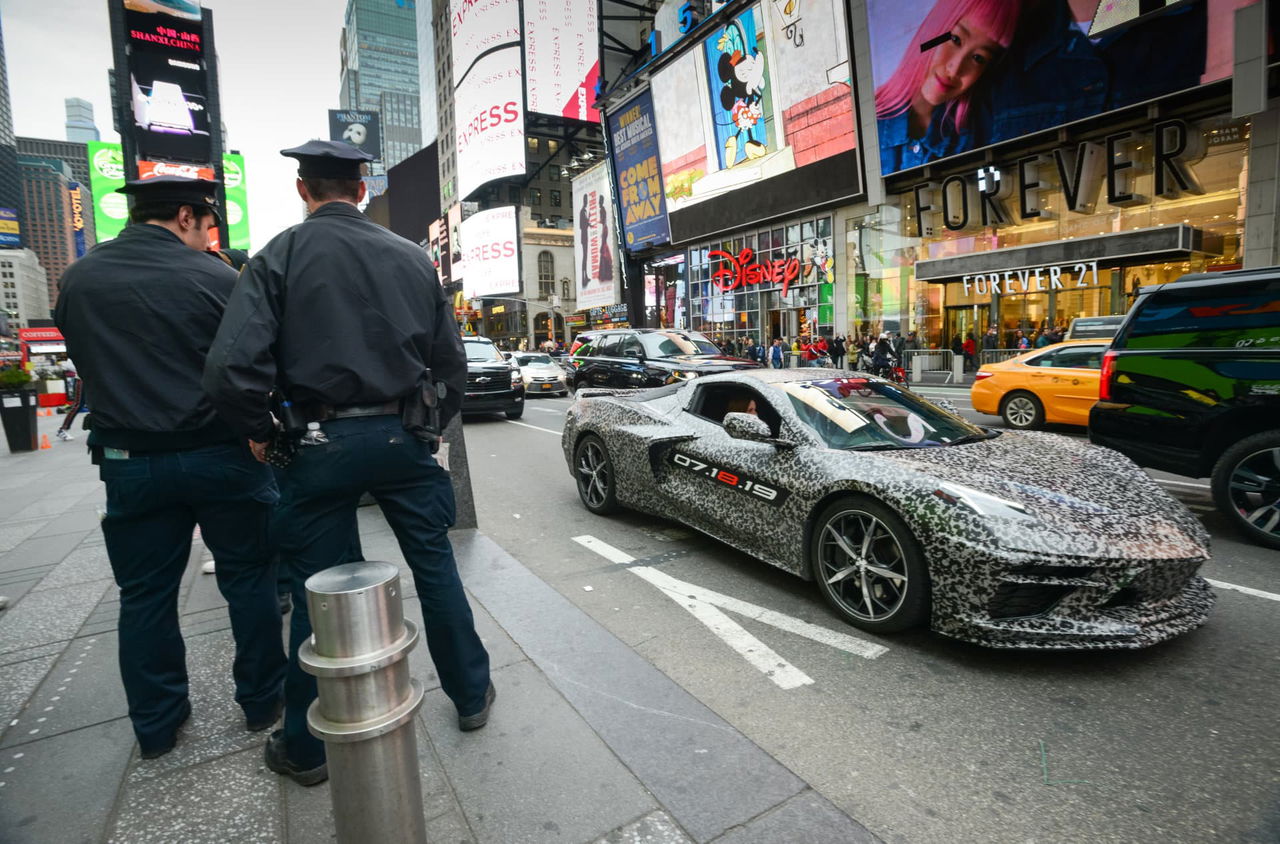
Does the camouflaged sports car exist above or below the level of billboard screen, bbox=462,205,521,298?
below

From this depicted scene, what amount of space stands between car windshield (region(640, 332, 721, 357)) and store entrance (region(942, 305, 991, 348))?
44.0 feet

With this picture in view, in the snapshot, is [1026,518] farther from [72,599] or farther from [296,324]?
[72,599]

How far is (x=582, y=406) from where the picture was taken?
6086mm

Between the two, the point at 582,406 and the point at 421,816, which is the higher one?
the point at 582,406

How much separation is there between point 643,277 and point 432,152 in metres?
70.8

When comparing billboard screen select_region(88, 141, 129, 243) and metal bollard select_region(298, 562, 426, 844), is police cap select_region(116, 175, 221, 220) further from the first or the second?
billboard screen select_region(88, 141, 129, 243)

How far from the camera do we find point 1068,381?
9.95 m

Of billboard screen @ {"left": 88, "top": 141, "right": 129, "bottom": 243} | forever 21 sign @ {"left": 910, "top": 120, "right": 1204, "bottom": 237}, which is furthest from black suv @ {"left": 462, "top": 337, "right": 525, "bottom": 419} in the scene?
billboard screen @ {"left": 88, "top": 141, "right": 129, "bottom": 243}

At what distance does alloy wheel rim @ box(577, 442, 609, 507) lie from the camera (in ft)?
18.7

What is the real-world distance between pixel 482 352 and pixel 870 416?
434 inches

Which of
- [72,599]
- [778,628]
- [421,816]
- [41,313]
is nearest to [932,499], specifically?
[778,628]

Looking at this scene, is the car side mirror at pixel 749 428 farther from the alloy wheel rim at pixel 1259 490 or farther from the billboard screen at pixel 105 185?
the billboard screen at pixel 105 185

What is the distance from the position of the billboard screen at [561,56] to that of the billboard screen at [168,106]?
164ft

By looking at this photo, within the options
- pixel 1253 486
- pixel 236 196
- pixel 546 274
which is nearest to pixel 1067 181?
pixel 1253 486
